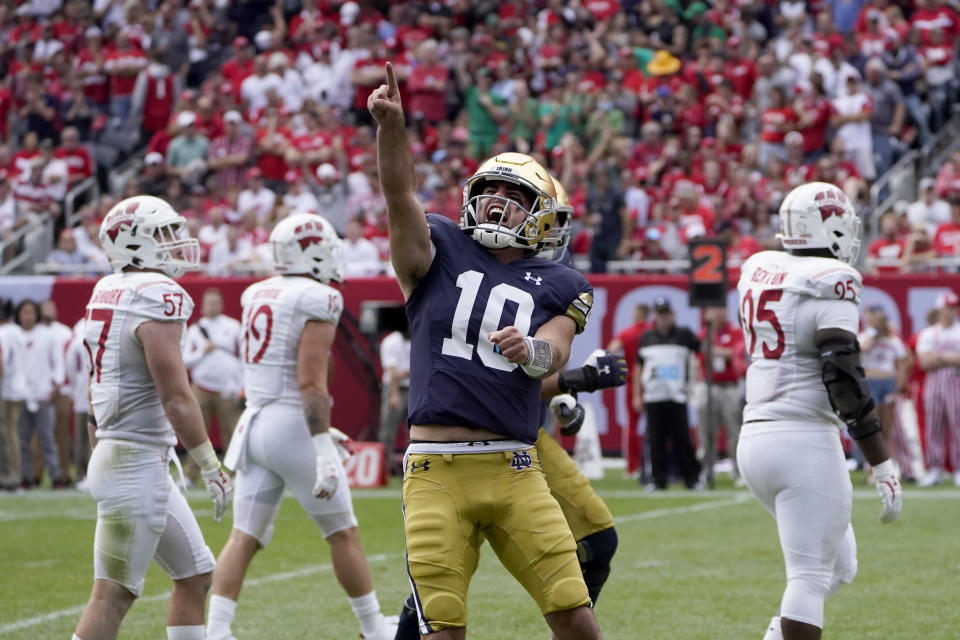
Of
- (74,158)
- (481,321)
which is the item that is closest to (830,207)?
(481,321)

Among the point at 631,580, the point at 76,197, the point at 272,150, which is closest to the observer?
the point at 631,580

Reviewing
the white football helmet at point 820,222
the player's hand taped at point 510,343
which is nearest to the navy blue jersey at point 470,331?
the player's hand taped at point 510,343

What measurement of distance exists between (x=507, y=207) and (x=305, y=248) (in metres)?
2.45

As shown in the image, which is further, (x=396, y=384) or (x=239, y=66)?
(x=239, y=66)

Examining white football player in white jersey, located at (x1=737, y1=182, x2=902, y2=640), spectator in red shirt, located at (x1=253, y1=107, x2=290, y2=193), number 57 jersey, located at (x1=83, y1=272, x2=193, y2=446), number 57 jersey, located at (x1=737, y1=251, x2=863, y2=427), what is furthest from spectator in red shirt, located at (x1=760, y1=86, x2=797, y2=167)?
number 57 jersey, located at (x1=83, y1=272, x2=193, y2=446)

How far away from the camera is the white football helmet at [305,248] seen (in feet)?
22.7

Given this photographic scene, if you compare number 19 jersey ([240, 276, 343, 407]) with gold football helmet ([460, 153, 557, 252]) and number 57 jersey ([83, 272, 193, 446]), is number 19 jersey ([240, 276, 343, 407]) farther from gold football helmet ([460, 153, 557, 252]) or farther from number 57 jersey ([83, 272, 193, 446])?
gold football helmet ([460, 153, 557, 252])

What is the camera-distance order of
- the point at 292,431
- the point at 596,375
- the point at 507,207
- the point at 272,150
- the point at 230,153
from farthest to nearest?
1. the point at 230,153
2. the point at 272,150
3. the point at 292,431
4. the point at 596,375
5. the point at 507,207

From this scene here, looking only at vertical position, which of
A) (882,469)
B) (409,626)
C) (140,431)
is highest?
(140,431)

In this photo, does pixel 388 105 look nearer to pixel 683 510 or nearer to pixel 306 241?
pixel 306 241

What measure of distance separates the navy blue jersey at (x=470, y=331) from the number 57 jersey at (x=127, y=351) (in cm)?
122

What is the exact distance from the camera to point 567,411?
5.74 meters

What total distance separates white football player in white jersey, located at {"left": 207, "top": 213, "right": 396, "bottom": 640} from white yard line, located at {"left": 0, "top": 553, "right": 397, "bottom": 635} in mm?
1411

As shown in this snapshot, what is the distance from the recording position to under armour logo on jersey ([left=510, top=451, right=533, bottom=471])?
15.0 feet
